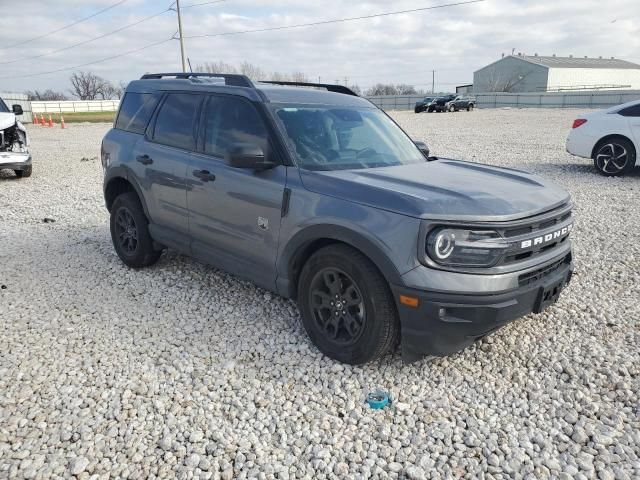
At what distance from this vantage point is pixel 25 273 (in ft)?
17.4

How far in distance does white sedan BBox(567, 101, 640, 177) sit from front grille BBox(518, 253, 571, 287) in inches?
312

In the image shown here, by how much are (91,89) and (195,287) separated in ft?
370

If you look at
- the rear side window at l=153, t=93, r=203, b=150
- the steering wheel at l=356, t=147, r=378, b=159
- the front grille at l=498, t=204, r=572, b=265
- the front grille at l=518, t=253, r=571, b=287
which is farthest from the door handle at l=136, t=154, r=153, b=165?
the front grille at l=518, t=253, r=571, b=287

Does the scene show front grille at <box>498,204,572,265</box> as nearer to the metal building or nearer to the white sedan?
the white sedan

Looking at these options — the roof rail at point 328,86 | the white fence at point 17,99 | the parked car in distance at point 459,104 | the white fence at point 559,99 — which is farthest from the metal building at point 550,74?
the roof rail at point 328,86

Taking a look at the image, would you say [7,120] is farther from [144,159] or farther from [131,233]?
[144,159]

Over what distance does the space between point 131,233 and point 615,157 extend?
9.38 metres

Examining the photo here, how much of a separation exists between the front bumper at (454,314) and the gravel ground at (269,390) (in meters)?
0.37

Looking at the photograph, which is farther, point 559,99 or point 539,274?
point 559,99

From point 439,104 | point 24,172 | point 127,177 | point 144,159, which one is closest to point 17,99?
point 439,104

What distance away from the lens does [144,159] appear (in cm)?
484

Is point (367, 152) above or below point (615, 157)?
above

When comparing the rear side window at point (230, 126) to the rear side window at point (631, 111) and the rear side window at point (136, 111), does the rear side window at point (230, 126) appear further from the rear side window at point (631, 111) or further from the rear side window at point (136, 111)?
the rear side window at point (631, 111)

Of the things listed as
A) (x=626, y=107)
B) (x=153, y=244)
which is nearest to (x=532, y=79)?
(x=626, y=107)
